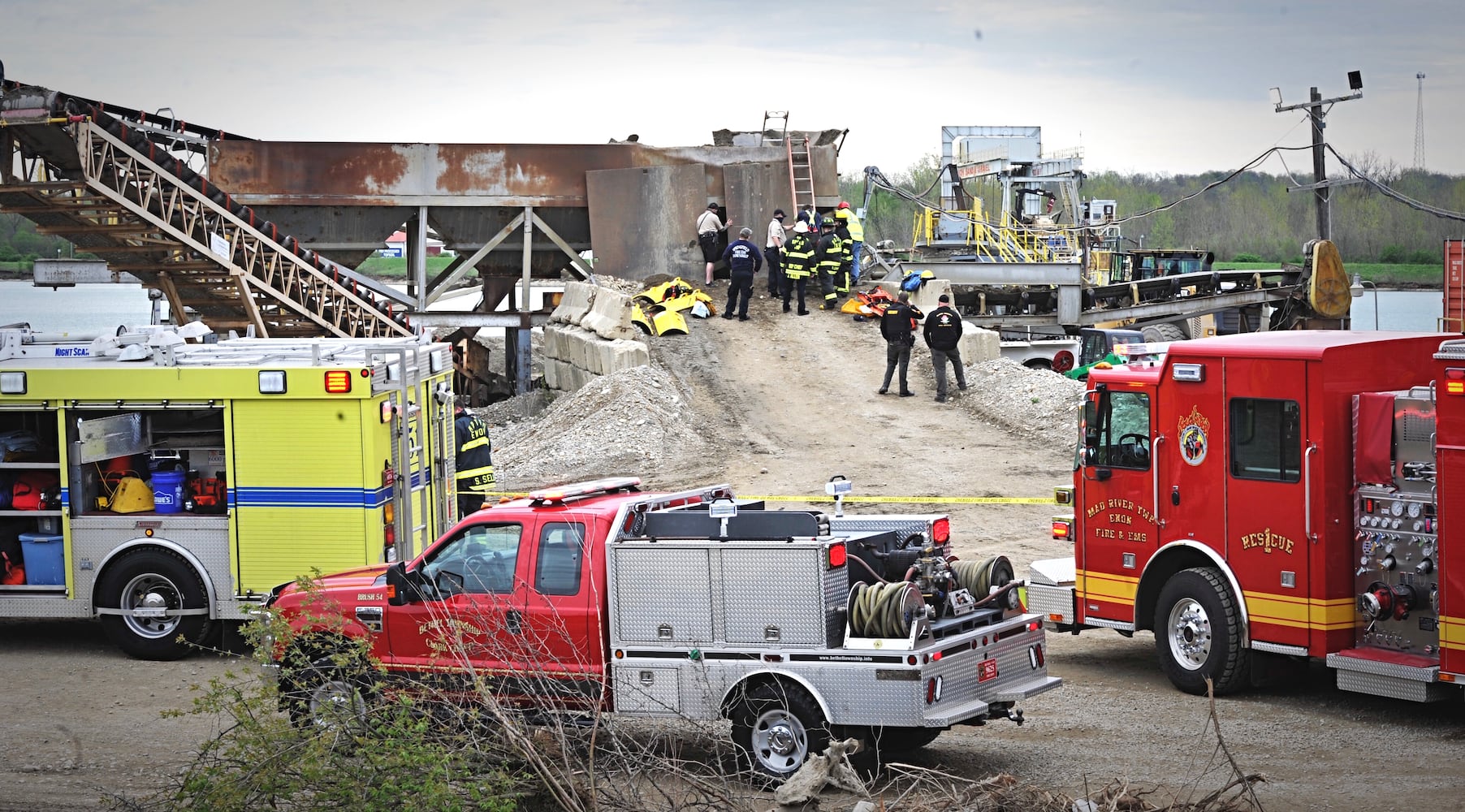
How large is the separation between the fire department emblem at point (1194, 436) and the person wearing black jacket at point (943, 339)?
543 inches

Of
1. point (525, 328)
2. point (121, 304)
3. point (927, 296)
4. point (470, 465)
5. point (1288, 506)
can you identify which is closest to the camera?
point (1288, 506)

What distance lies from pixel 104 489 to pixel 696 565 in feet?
21.5

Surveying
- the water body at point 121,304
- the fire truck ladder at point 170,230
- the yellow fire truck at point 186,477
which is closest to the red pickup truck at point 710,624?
the yellow fire truck at point 186,477

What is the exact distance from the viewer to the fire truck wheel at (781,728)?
805 centimetres

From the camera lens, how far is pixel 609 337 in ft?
85.2

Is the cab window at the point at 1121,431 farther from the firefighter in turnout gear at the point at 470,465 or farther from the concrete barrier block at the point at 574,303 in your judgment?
the concrete barrier block at the point at 574,303

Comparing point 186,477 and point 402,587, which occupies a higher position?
point 186,477

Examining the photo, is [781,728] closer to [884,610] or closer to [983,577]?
[884,610]

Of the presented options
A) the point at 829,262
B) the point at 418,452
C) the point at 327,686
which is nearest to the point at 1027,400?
the point at 829,262

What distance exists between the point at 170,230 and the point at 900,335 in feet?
36.7

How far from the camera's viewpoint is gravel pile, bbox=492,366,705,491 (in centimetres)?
2162

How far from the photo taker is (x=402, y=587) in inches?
347

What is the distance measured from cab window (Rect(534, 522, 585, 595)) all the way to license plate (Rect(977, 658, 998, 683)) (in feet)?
7.93

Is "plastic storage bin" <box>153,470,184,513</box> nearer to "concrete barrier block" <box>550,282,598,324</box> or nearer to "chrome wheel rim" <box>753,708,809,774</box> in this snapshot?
"chrome wheel rim" <box>753,708,809,774</box>
